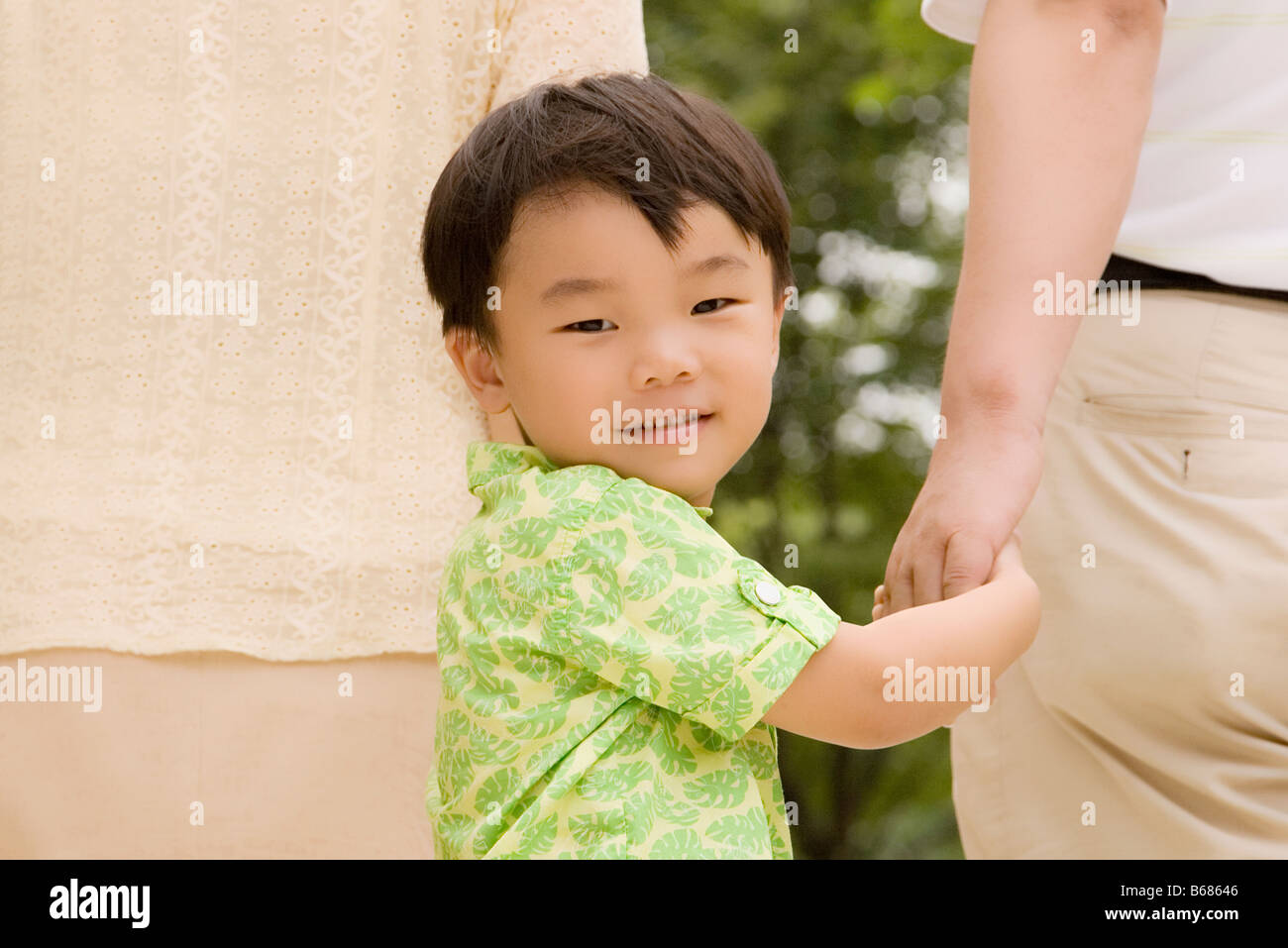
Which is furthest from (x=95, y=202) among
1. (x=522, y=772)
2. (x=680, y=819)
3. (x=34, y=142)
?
(x=680, y=819)

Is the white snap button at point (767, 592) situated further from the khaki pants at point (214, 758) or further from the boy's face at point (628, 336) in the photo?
the khaki pants at point (214, 758)

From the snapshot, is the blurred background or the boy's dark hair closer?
the boy's dark hair

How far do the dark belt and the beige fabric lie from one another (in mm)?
701

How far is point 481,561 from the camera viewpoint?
1.73 m

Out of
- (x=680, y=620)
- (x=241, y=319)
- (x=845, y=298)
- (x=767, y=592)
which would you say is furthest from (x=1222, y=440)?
(x=845, y=298)

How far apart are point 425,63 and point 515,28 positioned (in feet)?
0.47

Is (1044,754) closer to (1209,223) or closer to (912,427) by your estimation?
(1209,223)

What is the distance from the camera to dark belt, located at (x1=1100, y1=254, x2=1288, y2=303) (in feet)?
6.02

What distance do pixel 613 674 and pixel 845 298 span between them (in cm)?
702

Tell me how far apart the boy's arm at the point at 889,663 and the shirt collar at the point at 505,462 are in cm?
25

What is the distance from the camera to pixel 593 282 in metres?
1.70

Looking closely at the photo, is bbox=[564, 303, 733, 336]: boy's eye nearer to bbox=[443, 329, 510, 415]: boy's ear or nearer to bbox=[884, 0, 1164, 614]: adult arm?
bbox=[443, 329, 510, 415]: boy's ear

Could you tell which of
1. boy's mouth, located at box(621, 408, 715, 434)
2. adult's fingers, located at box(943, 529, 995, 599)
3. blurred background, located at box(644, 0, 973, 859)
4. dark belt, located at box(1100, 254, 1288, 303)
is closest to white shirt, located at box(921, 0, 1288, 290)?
dark belt, located at box(1100, 254, 1288, 303)

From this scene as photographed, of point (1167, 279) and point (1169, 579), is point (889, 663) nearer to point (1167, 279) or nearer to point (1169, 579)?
point (1169, 579)
